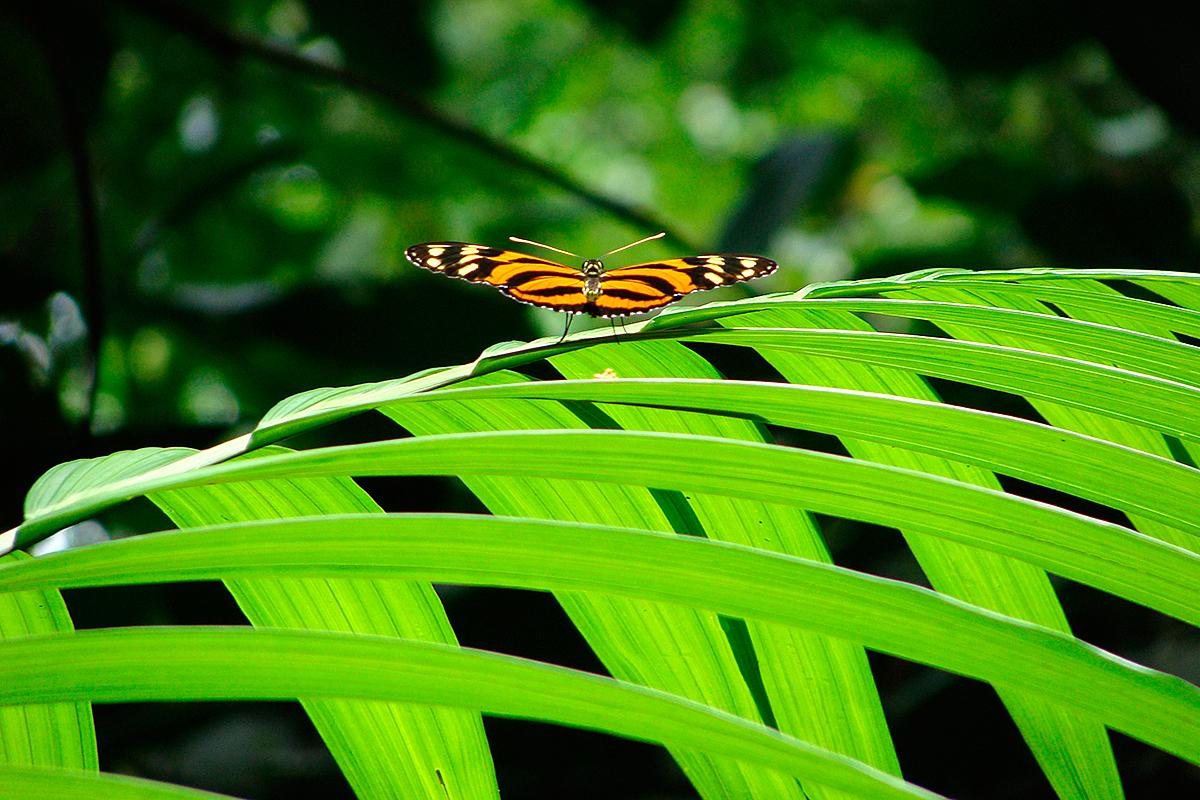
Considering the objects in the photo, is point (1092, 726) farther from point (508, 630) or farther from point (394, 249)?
point (394, 249)

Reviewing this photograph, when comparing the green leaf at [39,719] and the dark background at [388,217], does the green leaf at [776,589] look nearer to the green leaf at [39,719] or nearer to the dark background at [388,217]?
the green leaf at [39,719]

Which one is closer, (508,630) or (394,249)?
(508,630)

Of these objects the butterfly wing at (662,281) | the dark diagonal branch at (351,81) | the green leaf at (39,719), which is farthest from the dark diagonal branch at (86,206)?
the green leaf at (39,719)

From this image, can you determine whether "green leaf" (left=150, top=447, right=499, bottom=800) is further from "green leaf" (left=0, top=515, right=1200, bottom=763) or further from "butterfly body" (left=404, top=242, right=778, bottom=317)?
"butterfly body" (left=404, top=242, right=778, bottom=317)

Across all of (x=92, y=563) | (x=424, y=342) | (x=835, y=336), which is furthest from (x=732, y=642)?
(x=424, y=342)

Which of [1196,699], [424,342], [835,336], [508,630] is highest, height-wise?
[424,342]

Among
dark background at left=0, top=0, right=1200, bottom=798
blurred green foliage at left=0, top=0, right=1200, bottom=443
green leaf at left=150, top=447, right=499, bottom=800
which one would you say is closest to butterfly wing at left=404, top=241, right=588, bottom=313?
green leaf at left=150, top=447, right=499, bottom=800

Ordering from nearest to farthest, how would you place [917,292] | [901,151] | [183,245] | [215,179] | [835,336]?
[835,336] → [917,292] → [215,179] → [183,245] → [901,151]

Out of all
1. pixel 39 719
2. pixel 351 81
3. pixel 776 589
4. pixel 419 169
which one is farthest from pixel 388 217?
pixel 776 589
